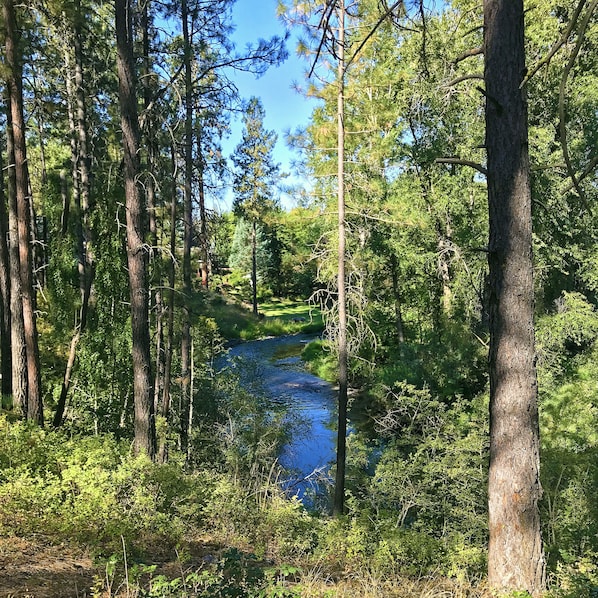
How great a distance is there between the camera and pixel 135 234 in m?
6.42

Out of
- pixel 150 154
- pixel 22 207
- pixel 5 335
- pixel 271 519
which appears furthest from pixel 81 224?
pixel 271 519

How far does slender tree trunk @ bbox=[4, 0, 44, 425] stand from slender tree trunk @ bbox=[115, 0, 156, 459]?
224 centimetres

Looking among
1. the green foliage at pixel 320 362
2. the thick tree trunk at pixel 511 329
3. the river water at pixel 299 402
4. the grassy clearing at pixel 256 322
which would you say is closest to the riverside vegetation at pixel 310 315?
the thick tree trunk at pixel 511 329

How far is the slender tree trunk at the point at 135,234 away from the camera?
20.4 feet

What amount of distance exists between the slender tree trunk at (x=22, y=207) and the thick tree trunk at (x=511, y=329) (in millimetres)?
7110

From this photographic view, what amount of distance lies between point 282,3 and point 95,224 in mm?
5636

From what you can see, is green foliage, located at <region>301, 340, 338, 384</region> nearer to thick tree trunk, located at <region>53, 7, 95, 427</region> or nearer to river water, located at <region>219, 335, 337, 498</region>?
river water, located at <region>219, 335, 337, 498</region>

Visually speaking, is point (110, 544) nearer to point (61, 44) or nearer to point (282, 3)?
point (282, 3)

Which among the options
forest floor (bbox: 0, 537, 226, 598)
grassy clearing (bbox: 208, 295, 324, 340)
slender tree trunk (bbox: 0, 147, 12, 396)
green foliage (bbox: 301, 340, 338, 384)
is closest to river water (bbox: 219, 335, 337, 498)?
green foliage (bbox: 301, 340, 338, 384)

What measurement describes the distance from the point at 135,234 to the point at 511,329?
5.04 metres

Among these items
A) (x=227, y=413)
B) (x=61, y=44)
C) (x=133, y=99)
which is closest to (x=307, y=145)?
(x=133, y=99)

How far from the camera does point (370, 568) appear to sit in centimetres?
478

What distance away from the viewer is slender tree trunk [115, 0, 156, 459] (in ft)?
20.4

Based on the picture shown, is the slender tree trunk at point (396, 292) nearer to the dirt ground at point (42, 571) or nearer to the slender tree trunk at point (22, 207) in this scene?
the slender tree trunk at point (22, 207)
